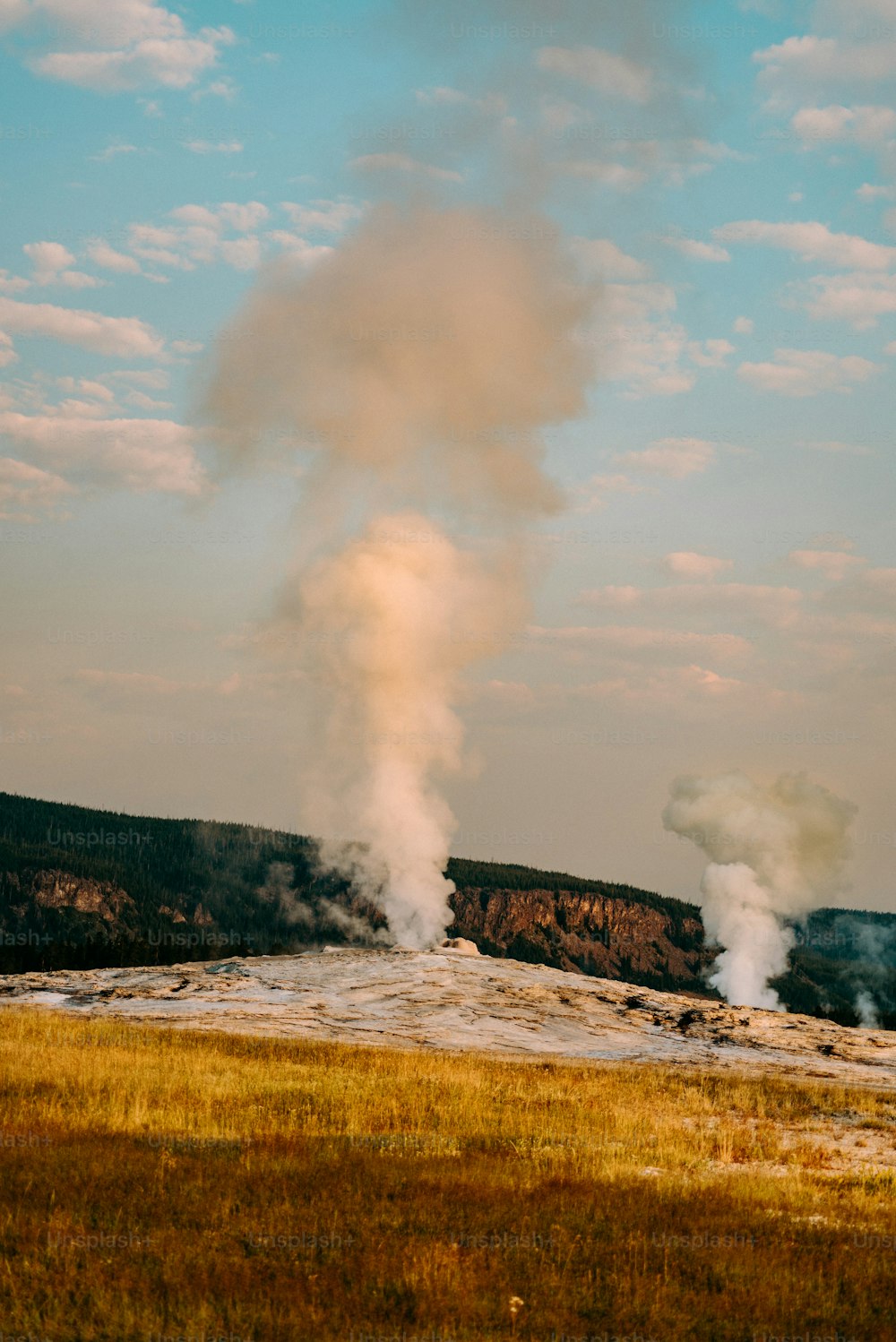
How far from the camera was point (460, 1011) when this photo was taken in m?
47.0

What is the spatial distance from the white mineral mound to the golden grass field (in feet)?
55.0

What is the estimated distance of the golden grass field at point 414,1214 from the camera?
32.1 ft

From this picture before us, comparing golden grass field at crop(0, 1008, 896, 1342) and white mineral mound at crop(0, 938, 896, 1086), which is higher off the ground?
golden grass field at crop(0, 1008, 896, 1342)

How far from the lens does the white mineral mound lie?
1571 inches

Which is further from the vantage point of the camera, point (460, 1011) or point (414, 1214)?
point (460, 1011)

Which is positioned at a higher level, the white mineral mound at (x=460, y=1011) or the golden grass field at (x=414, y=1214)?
the golden grass field at (x=414, y=1214)

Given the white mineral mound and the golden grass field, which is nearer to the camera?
the golden grass field

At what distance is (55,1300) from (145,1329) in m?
1.11

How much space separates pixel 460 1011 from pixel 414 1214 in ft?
116

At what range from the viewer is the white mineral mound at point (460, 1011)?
3991 cm

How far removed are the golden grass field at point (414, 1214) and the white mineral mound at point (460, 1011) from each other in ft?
55.0

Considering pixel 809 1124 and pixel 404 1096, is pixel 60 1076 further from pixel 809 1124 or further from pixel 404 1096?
pixel 809 1124

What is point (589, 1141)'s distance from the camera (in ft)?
61.3

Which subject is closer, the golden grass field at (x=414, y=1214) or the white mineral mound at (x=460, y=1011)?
the golden grass field at (x=414, y=1214)
